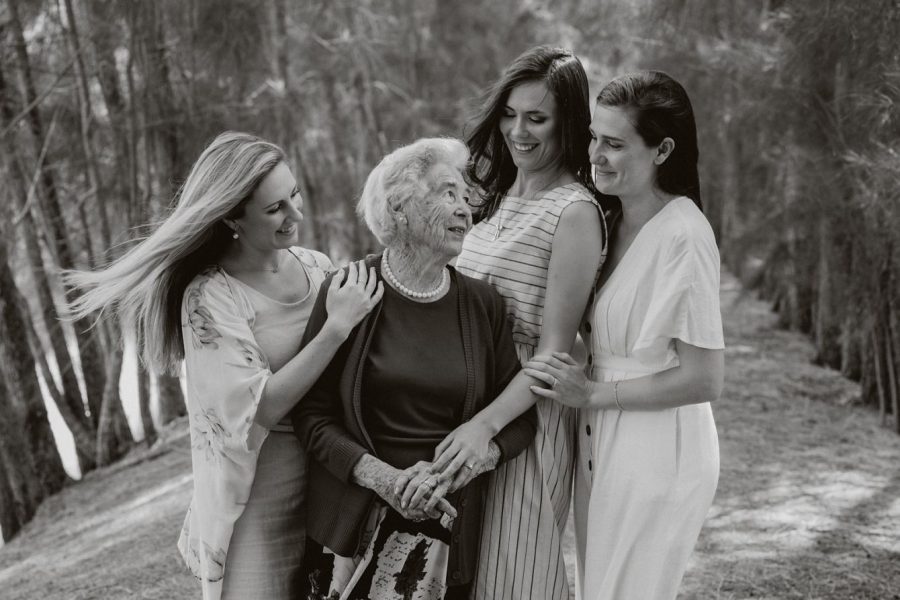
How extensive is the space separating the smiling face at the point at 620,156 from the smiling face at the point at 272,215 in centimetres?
81

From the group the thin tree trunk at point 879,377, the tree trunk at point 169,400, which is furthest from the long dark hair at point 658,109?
the tree trunk at point 169,400

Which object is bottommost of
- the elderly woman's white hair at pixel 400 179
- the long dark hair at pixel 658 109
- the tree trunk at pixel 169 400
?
the tree trunk at pixel 169 400

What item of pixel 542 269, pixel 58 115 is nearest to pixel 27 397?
pixel 58 115

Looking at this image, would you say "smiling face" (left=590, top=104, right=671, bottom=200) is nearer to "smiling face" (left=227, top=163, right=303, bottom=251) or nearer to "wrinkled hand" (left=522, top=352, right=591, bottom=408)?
"wrinkled hand" (left=522, top=352, right=591, bottom=408)

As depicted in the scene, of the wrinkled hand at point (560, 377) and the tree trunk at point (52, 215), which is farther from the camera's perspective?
the tree trunk at point (52, 215)

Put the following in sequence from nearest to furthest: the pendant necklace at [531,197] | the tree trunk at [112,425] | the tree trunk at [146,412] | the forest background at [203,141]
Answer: the pendant necklace at [531,197] → the forest background at [203,141] → the tree trunk at [112,425] → the tree trunk at [146,412]

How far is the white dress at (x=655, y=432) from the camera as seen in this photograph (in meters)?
2.14

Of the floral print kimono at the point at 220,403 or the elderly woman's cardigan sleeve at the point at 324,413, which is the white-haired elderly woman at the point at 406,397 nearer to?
the elderly woman's cardigan sleeve at the point at 324,413

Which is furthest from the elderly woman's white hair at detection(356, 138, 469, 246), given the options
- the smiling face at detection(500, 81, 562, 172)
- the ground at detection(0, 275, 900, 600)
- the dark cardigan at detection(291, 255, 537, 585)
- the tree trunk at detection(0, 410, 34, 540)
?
the tree trunk at detection(0, 410, 34, 540)

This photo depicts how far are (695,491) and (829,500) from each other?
336 centimetres

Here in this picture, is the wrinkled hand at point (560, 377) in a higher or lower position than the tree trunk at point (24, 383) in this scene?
higher

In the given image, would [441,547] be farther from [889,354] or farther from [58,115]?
[58,115]

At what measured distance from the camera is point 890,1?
14.4 ft

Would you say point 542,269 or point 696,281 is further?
point 542,269
